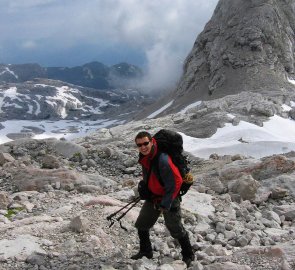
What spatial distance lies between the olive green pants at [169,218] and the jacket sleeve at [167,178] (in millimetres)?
561

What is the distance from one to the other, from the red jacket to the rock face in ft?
222

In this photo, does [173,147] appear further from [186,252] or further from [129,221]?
[129,221]

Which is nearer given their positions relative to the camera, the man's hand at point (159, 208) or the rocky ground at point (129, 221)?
the man's hand at point (159, 208)

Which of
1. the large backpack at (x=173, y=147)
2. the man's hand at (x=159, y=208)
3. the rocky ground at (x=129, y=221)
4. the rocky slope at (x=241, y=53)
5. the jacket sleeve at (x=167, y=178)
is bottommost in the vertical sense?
the rocky ground at (x=129, y=221)

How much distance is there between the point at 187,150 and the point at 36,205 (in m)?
21.7

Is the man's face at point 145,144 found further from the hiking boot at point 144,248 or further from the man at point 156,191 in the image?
the hiking boot at point 144,248

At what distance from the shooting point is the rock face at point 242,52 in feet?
266

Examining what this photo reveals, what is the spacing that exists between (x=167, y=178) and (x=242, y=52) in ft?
268

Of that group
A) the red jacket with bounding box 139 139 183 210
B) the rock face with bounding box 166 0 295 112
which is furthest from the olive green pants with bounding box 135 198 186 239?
the rock face with bounding box 166 0 295 112

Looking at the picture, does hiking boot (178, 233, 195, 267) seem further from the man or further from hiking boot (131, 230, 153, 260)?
hiking boot (131, 230, 153, 260)

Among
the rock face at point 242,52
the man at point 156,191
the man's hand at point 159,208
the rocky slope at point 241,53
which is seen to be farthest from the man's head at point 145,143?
the rock face at point 242,52

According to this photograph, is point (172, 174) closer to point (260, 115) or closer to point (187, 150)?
point (187, 150)

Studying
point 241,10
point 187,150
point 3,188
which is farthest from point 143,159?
point 241,10

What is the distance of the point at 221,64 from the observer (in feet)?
290
